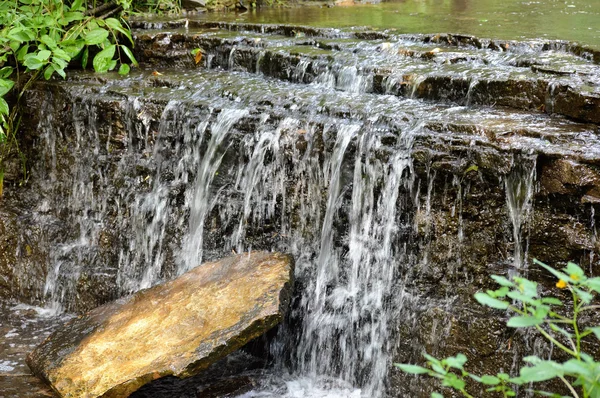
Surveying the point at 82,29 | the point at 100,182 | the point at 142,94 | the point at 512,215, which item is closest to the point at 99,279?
the point at 100,182

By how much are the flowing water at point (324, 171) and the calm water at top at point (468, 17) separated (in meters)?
0.22

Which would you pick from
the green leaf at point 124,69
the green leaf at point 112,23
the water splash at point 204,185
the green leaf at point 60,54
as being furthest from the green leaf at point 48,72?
the water splash at point 204,185

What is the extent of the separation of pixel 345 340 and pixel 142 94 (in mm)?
2318

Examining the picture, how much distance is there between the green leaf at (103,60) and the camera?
5434 millimetres

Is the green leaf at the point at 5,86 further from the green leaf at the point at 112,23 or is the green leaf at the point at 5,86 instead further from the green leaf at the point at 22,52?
the green leaf at the point at 112,23

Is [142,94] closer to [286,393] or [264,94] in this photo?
[264,94]

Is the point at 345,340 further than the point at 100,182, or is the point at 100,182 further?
the point at 100,182

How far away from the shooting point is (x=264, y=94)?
4.68m

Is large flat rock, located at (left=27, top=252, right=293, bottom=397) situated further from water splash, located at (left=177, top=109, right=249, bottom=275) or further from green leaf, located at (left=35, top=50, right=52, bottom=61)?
green leaf, located at (left=35, top=50, right=52, bottom=61)

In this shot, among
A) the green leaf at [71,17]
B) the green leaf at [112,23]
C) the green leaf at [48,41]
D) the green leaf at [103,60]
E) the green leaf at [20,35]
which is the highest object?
the green leaf at [71,17]

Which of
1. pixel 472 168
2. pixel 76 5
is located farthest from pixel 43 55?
pixel 472 168

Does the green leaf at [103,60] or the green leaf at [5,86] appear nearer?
the green leaf at [5,86]

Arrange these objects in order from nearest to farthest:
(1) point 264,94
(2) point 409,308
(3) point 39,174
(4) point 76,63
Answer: (2) point 409,308 → (1) point 264,94 → (3) point 39,174 → (4) point 76,63

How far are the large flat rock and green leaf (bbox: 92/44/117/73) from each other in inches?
84.8
